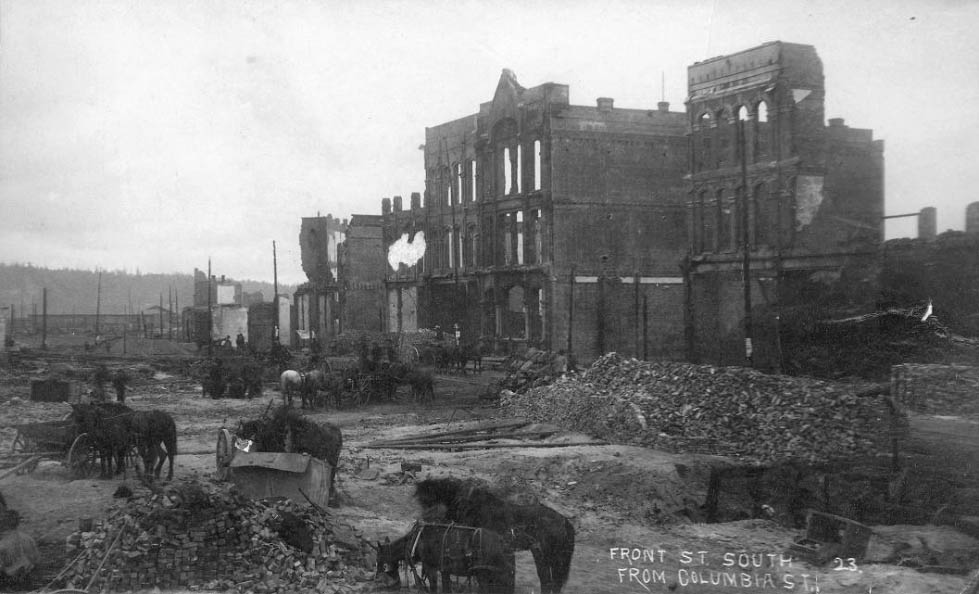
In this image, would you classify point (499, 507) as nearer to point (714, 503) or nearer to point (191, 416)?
point (714, 503)

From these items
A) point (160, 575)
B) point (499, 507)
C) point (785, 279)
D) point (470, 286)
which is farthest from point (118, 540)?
point (470, 286)

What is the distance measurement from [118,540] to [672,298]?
33.8 meters

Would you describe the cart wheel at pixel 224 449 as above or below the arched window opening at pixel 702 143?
below

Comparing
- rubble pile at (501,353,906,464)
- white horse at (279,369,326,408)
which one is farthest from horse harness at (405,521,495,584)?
white horse at (279,369,326,408)

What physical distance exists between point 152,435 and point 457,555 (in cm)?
741

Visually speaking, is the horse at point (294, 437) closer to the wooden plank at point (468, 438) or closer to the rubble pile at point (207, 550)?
the rubble pile at point (207, 550)

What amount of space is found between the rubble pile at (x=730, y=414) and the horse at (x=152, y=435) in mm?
9065

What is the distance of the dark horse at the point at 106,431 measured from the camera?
42.7ft

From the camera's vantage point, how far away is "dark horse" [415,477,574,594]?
802 cm

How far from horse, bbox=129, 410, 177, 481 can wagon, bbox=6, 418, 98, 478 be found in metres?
0.84

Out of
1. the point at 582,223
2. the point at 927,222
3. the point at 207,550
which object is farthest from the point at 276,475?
the point at 582,223

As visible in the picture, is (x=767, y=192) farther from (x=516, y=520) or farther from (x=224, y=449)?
(x=516, y=520)

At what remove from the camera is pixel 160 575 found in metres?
8.25

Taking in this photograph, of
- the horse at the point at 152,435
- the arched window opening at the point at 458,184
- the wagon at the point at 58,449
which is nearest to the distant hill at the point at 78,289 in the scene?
the arched window opening at the point at 458,184
